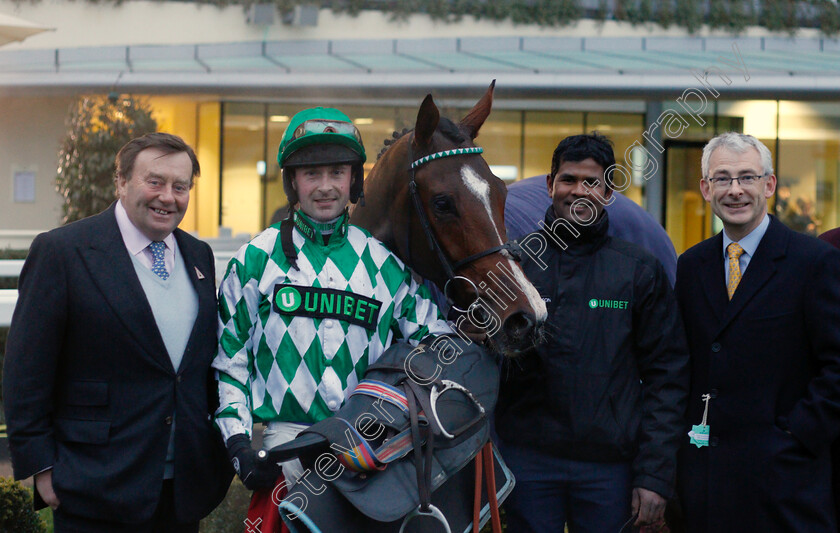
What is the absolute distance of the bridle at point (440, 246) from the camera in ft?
7.29

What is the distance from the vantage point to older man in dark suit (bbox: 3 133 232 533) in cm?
200

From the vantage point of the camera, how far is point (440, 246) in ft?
7.66

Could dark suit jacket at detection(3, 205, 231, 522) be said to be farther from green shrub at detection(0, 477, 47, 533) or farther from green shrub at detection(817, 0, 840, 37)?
green shrub at detection(817, 0, 840, 37)

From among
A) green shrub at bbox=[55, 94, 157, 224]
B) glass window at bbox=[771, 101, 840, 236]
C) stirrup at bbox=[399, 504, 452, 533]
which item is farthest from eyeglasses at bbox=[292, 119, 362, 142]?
glass window at bbox=[771, 101, 840, 236]

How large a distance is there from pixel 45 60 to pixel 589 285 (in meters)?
12.6

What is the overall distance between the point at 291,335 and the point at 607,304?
0.95 meters

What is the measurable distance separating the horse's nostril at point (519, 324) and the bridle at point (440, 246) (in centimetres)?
15

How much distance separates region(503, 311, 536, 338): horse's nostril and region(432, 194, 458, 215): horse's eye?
15.9 inches

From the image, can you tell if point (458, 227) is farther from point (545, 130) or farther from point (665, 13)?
point (665, 13)

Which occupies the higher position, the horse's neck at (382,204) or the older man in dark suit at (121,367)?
the horse's neck at (382,204)

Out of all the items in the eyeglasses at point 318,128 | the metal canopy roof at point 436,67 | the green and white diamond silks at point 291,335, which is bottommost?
the green and white diamond silks at point 291,335

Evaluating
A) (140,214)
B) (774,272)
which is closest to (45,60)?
(140,214)

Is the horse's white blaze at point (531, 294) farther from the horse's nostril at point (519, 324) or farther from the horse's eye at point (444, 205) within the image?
the horse's eye at point (444, 205)

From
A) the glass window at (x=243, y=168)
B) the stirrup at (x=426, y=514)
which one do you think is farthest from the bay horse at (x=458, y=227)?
the glass window at (x=243, y=168)
